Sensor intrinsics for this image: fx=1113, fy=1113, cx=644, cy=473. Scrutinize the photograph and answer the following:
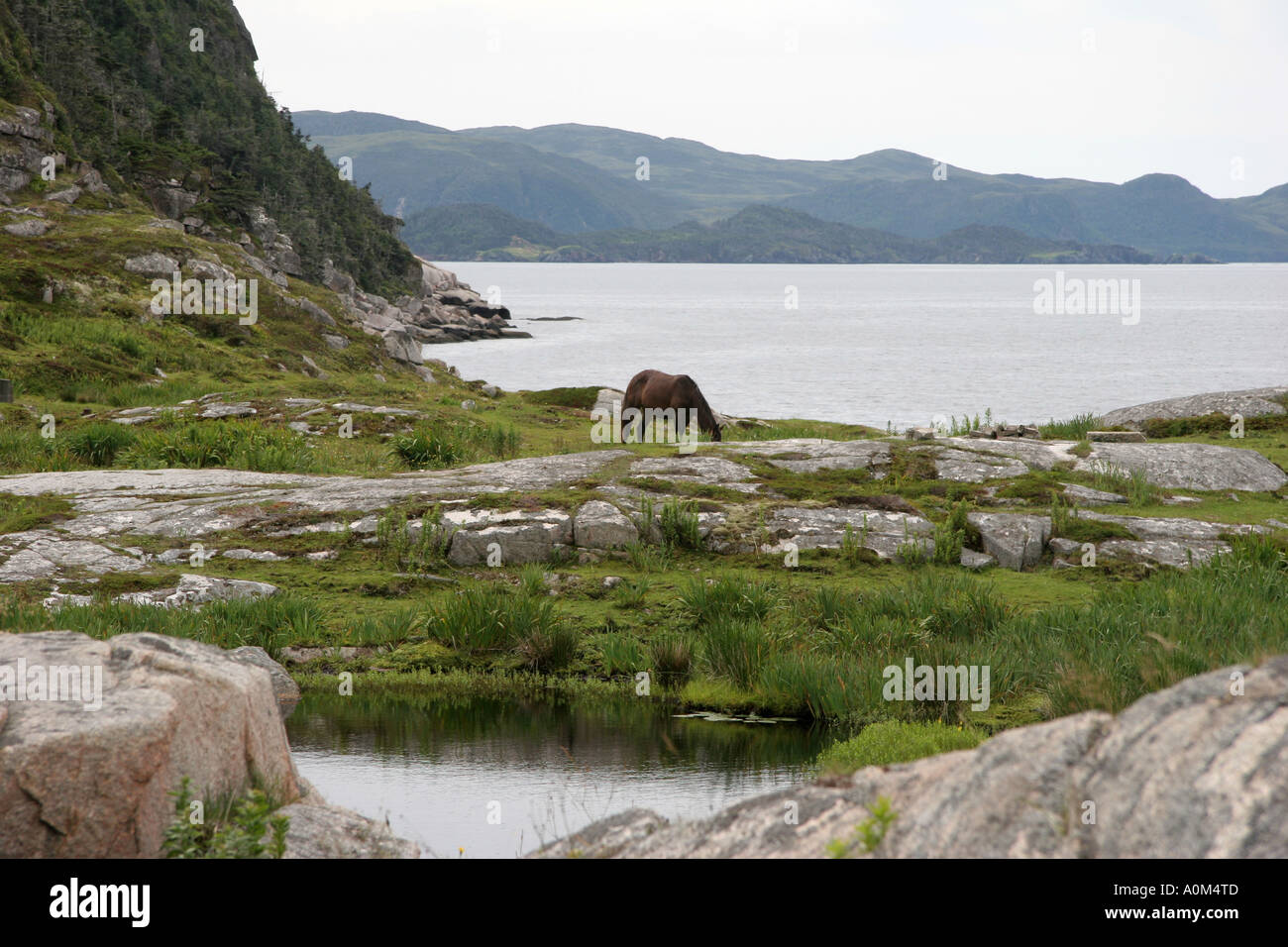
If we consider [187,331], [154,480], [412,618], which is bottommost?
[412,618]

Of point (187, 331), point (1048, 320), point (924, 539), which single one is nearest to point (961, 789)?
point (924, 539)

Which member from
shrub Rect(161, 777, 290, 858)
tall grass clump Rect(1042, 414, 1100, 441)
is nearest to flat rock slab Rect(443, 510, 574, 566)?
shrub Rect(161, 777, 290, 858)

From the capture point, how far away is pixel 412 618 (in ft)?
50.6

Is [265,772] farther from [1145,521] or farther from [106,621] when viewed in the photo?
[1145,521]

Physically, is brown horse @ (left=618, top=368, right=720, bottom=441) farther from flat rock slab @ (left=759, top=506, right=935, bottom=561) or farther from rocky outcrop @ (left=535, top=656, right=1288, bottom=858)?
rocky outcrop @ (left=535, top=656, right=1288, bottom=858)

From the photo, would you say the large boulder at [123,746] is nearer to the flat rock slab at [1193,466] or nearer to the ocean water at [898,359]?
the flat rock slab at [1193,466]

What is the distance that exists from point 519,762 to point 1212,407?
24.5 meters

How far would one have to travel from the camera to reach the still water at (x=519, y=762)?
977 cm

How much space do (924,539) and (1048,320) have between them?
163m

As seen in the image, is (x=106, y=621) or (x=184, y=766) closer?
(x=184, y=766)

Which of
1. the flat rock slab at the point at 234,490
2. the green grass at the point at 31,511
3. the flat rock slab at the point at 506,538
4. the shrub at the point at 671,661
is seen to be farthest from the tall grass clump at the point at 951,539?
the green grass at the point at 31,511

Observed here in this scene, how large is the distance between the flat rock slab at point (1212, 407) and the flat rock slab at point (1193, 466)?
7.11 m
